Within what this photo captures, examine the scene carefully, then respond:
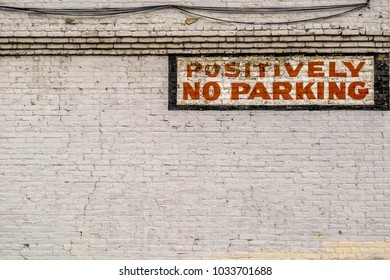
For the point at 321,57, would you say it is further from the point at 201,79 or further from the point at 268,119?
the point at 201,79

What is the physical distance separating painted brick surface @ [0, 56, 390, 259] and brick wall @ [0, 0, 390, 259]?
0.01 meters

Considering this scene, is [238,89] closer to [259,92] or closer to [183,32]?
[259,92]

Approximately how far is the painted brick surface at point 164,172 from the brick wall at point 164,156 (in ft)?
0.05

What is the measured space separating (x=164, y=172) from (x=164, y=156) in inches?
8.6

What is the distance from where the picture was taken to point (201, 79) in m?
6.66

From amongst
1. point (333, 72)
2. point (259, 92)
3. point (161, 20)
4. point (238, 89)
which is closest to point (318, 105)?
point (333, 72)

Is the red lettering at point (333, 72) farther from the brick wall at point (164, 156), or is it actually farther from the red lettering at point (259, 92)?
the red lettering at point (259, 92)

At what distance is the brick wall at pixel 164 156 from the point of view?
6512 mm

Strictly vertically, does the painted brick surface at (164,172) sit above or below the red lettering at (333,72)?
below

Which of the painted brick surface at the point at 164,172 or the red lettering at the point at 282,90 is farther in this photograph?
the red lettering at the point at 282,90

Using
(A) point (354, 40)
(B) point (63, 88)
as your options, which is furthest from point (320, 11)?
(B) point (63, 88)

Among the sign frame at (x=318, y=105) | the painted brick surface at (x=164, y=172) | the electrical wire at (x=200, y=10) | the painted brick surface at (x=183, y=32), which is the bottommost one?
the painted brick surface at (x=164, y=172)

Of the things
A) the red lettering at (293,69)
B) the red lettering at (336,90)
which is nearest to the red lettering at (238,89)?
the red lettering at (293,69)

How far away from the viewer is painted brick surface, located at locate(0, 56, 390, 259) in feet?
21.4
